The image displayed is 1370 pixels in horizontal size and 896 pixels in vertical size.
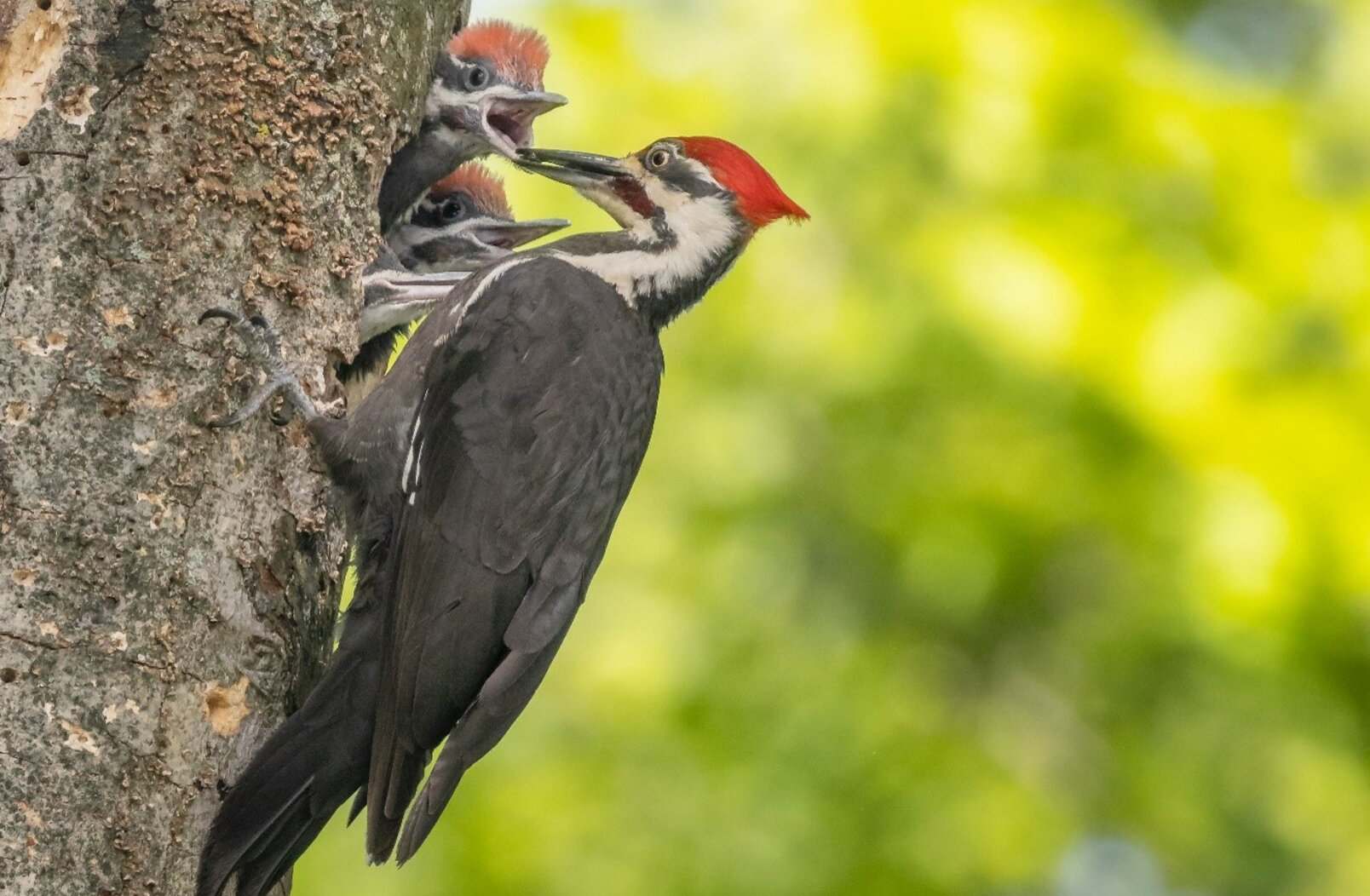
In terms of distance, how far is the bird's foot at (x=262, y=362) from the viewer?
256cm

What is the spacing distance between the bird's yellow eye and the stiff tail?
1193mm

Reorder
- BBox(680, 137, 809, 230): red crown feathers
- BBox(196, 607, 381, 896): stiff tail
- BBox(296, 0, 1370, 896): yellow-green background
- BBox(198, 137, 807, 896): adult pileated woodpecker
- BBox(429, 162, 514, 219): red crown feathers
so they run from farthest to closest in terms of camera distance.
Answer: BBox(296, 0, 1370, 896): yellow-green background
BBox(429, 162, 514, 219): red crown feathers
BBox(680, 137, 809, 230): red crown feathers
BBox(198, 137, 807, 896): adult pileated woodpecker
BBox(196, 607, 381, 896): stiff tail

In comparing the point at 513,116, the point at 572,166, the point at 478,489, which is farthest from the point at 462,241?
the point at 478,489

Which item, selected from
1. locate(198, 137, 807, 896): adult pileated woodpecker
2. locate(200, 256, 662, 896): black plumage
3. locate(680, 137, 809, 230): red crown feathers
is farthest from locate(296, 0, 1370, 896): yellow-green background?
locate(200, 256, 662, 896): black plumage

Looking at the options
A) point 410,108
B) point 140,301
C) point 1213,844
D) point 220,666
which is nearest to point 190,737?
point 220,666

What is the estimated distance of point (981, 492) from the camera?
4.91 m

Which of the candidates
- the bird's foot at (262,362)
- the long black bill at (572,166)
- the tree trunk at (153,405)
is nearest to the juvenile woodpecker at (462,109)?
the long black bill at (572,166)

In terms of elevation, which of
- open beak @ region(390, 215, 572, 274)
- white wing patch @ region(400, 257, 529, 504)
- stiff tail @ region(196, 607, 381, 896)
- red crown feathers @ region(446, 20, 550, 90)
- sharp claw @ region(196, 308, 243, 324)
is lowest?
stiff tail @ region(196, 607, 381, 896)

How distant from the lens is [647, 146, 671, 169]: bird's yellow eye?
349cm

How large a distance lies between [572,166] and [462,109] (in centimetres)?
27

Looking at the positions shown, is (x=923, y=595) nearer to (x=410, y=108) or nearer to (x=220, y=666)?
(x=410, y=108)

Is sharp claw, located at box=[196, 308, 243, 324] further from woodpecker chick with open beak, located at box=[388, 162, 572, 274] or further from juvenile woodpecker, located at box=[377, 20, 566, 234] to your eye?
woodpecker chick with open beak, located at box=[388, 162, 572, 274]

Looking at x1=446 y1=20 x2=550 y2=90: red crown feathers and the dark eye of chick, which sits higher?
x1=446 y1=20 x2=550 y2=90: red crown feathers

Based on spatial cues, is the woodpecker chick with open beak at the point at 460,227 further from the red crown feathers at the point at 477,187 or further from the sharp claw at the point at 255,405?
the sharp claw at the point at 255,405
